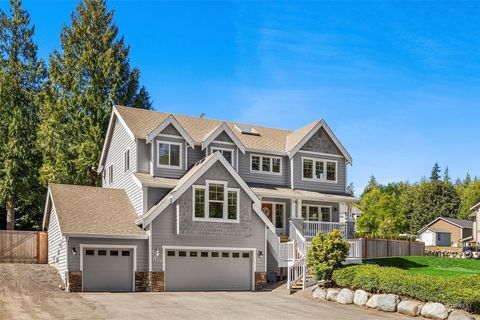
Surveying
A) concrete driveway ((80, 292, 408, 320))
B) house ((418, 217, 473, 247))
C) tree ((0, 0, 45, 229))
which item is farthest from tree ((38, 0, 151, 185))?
house ((418, 217, 473, 247))

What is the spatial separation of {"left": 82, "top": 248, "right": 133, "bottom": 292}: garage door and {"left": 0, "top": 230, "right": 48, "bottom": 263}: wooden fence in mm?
7514

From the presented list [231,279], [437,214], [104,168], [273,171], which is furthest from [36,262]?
[437,214]

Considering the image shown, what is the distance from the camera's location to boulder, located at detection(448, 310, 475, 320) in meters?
19.1

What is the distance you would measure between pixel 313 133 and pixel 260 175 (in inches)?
172

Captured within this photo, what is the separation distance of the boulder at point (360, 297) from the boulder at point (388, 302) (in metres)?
0.86

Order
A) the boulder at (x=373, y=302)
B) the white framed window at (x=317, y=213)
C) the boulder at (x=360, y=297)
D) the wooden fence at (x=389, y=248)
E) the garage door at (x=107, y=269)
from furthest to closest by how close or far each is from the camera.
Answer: the wooden fence at (x=389, y=248)
the white framed window at (x=317, y=213)
the garage door at (x=107, y=269)
the boulder at (x=360, y=297)
the boulder at (x=373, y=302)

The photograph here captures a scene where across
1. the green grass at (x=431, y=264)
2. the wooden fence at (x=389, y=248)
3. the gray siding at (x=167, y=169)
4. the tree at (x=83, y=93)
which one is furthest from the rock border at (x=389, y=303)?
the tree at (x=83, y=93)

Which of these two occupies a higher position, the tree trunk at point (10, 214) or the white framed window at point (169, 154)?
the white framed window at point (169, 154)

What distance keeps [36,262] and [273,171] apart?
1457 cm

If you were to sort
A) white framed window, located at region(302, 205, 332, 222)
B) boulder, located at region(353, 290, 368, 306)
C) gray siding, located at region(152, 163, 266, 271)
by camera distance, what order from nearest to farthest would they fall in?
boulder, located at region(353, 290, 368, 306), gray siding, located at region(152, 163, 266, 271), white framed window, located at region(302, 205, 332, 222)

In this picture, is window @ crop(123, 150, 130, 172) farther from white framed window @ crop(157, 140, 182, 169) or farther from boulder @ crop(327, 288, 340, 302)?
boulder @ crop(327, 288, 340, 302)

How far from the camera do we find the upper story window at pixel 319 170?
35.7 metres

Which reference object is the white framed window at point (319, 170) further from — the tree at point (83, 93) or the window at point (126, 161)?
the tree at point (83, 93)

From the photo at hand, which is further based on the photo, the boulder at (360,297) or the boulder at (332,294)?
the boulder at (332,294)
